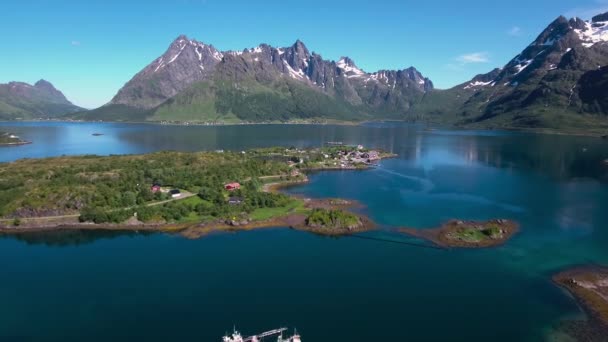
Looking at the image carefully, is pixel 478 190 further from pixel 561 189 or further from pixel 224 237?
pixel 224 237

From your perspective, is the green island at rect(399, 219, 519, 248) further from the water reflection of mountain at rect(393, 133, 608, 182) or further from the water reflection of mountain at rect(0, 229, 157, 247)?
the water reflection of mountain at rect(393, 133, 608, 182)

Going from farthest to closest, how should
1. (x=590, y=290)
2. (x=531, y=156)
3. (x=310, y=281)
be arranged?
(x=531, y=156) < (x=310, y=281) < (x=590, y=290)

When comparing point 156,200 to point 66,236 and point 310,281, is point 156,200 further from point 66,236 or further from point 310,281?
point 310,281

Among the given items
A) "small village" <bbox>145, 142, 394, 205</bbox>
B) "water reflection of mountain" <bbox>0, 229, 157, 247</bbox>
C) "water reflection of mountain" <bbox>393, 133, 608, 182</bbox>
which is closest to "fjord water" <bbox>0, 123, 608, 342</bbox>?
"water reflection of mountain" <bbox>0, 229, 157, 247</bbox>

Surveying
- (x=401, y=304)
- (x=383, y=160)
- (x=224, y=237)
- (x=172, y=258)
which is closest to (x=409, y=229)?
(x=401, y=304)

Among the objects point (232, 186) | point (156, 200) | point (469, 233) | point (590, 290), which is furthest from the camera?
point (232, 186)

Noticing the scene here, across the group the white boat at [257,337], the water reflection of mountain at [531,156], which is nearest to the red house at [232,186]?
the white boat at [257,337]

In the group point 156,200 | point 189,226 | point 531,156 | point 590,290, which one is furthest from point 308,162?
point 590,290
